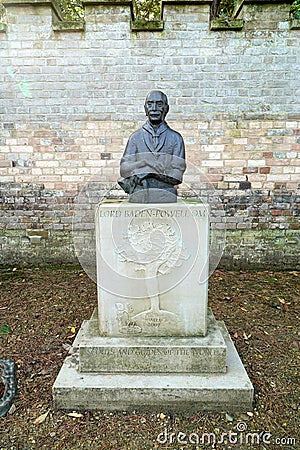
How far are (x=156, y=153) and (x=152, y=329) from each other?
142cm

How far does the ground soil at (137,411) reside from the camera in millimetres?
2240

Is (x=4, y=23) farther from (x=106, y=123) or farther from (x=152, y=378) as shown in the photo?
(x=152, y=378)

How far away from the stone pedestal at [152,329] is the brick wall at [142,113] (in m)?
2.76

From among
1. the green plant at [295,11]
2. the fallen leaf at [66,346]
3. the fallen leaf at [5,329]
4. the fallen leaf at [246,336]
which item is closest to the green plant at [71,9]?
the green plant at [295,11]

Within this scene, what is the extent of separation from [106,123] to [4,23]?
1972 mm

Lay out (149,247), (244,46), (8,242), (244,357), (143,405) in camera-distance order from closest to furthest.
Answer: (143,405) → (149,247) → (244,357) → (244,46) → (8,242)

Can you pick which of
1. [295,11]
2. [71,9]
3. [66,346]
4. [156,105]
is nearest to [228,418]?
[66,346]

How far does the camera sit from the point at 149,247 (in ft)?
8.70

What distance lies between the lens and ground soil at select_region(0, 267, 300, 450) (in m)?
2.24

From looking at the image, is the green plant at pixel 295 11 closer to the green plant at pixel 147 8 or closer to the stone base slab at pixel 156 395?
the green plant at pixel 147 8

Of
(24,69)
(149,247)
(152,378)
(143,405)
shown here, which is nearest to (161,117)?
(149,247)

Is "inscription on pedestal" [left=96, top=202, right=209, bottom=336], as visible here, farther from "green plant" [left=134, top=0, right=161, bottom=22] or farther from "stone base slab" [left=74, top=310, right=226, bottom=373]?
"green plant" [left=134, top=0, right=161, bottom=22]

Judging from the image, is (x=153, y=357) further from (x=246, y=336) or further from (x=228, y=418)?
(x=246, y=336)

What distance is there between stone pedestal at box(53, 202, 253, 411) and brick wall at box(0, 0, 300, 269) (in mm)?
2755
